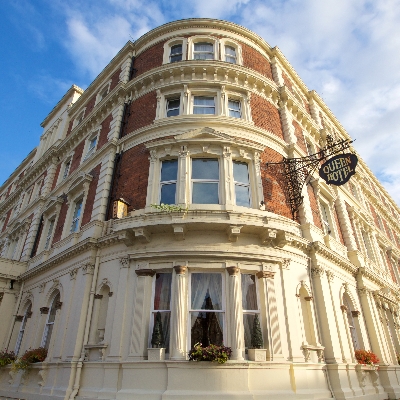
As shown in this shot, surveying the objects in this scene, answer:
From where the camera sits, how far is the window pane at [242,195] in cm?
1297

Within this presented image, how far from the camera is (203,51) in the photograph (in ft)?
59.1

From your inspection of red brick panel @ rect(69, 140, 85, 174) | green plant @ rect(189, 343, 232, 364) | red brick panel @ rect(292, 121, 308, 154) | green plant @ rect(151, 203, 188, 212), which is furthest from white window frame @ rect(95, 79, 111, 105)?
green plant @ rect(189, 343, 232, 364)

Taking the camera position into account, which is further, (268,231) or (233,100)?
(233,100)

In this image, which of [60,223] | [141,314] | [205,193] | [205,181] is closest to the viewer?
[141,314]

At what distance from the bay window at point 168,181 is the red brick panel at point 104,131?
5.13 meters

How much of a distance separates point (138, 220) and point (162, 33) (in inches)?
497

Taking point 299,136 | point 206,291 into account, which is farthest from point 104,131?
point 206,291

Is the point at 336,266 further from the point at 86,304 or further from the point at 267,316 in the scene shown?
the point at 86,304

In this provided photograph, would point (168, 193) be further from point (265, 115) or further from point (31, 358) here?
point (31, 358)

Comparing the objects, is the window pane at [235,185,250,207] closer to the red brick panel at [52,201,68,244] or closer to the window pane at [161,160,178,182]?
the window pane at [161,160,178,182]

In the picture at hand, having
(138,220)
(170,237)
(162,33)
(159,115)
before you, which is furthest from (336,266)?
(162,33)

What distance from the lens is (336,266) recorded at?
48.8 feet

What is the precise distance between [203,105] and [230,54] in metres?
4.62

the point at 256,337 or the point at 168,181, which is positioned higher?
the point at 168,181
